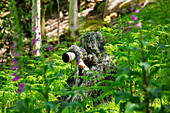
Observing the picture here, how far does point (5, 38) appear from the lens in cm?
709

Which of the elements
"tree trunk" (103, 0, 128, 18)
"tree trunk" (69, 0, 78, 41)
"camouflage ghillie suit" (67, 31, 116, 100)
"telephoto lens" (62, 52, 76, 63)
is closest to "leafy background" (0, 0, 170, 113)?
"telephoto lens" (62, 52, 76, 63)

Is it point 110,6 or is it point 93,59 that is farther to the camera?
point 110,6

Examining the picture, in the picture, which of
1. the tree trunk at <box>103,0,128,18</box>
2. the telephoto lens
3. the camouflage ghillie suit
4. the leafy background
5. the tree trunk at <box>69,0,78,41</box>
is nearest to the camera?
the leafy background

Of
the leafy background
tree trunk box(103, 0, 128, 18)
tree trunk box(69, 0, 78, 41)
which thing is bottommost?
the leafy background

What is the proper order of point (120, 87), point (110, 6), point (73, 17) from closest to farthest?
point (120, 87)
point (73, 17)
point (110, 6)

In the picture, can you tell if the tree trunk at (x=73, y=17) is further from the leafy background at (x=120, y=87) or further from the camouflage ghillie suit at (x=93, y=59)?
the camouflage ghillie suit at (x=93, y=59)

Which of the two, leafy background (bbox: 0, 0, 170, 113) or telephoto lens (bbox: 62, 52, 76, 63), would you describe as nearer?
leafy background (bbox: 0, 0, 170, 113)

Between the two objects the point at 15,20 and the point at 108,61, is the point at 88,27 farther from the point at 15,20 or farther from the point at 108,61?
the point at 15,20

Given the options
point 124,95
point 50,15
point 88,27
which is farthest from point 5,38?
point 50,15

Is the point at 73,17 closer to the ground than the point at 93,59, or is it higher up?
higher up

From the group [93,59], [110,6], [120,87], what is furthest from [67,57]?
[110,6]

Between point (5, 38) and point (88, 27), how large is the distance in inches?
189

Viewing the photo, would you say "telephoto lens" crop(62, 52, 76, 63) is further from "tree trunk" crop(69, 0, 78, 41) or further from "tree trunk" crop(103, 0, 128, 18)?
"tree trunk" crop(103, 0, 128, 18)

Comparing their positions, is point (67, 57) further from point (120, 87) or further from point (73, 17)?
point (73, 17)
